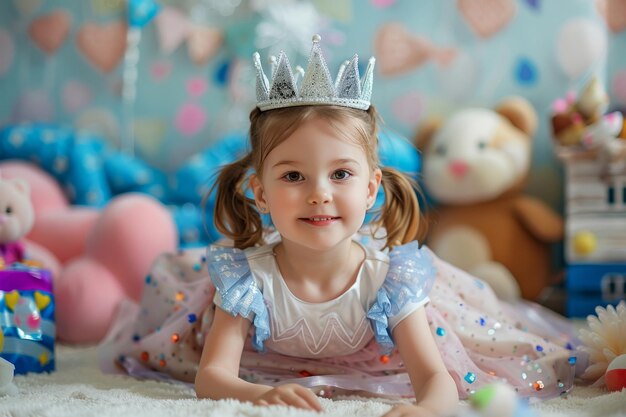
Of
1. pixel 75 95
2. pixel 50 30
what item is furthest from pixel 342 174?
pixel 50 30

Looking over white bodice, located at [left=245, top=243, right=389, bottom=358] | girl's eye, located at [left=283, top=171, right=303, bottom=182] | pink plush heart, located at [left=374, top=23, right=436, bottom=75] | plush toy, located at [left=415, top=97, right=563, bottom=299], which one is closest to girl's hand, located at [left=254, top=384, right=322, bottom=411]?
white bodice, located at [left=245, top=243, right=389, bottom=358]

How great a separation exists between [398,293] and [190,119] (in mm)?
1560

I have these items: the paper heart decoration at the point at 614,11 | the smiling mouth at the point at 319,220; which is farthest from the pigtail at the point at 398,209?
the paper heart decoration at the point at 614,11

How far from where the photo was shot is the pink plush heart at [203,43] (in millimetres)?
2619

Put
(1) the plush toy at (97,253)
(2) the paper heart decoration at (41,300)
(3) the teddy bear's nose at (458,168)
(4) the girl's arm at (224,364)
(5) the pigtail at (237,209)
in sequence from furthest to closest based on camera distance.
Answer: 1. (3) the teddy bear's nose at (458,168)
2. (1) the plush toy at (97,253)
3. (2) the paper heart decoration at (41,300)
4. (5) the pigtail at (237,209)
5. (4) the girl's arm at (224,364)

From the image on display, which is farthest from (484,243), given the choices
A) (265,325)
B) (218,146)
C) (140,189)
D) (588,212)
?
(265,325)

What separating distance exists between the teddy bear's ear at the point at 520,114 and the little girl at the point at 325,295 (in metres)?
1.03

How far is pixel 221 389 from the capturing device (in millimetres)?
1157

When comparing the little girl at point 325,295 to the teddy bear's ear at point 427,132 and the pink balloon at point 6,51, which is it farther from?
the pink balloon at point 6,51

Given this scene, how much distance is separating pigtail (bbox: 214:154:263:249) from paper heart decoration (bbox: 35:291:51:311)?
0.40 m

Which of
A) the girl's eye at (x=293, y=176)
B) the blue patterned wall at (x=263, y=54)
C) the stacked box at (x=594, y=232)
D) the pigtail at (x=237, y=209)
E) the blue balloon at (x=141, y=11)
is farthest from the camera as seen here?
the blue balloon at (x=141, y=11)

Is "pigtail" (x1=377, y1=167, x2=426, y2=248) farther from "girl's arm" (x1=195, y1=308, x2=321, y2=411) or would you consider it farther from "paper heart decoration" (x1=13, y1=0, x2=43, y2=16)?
"paper heart decoration" (x1=13, y1=0, x2=43, y2=16)

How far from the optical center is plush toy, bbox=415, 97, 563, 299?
234cm

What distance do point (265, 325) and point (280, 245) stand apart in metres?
0.17
